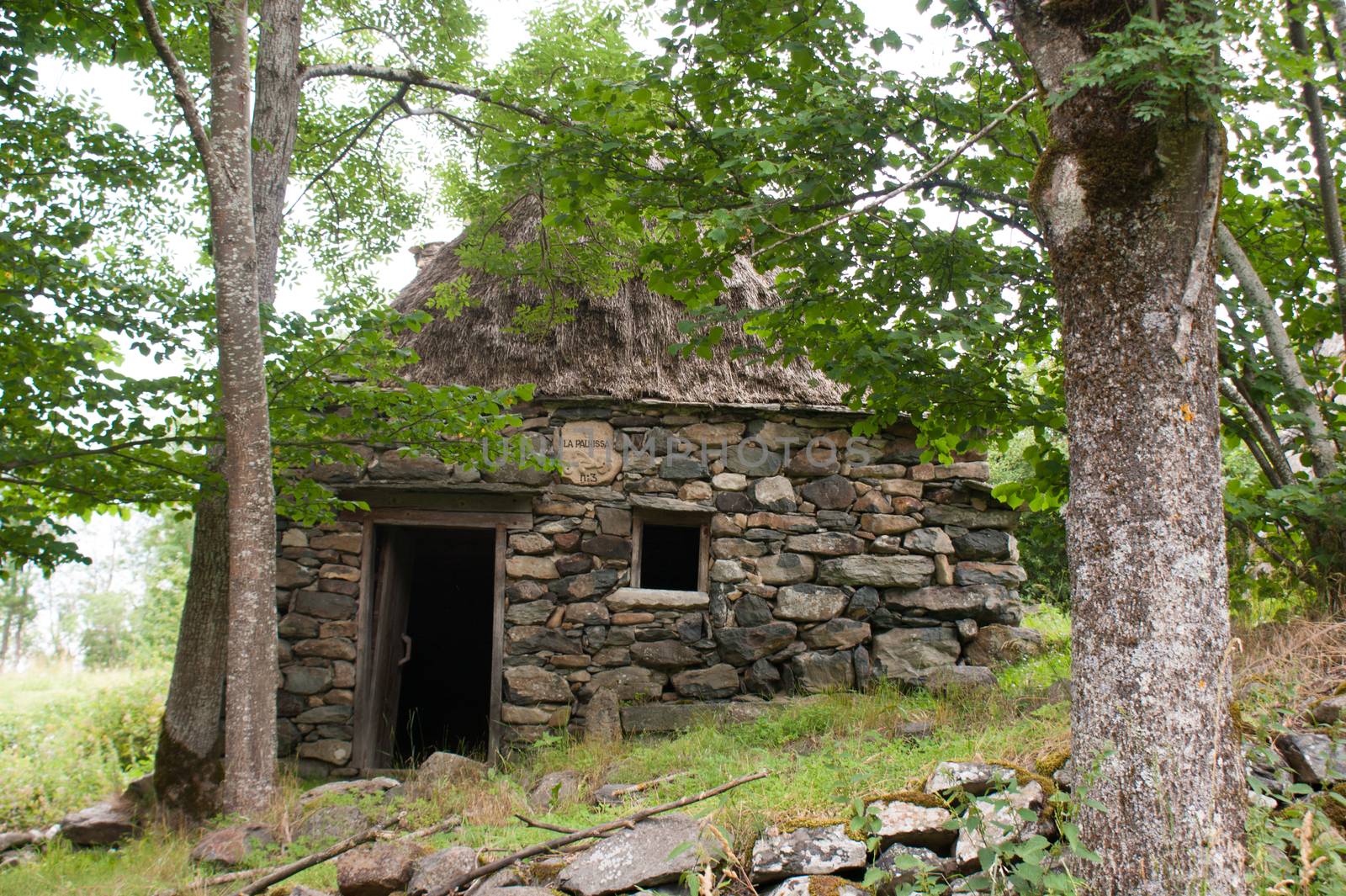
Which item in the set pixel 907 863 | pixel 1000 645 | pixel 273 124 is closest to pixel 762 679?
pixel 1000 645

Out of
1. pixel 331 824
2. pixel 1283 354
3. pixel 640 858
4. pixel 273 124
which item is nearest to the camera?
pixel 640 858

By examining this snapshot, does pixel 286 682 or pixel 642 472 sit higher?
pixel 642 472

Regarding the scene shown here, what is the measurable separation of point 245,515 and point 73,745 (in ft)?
13.8

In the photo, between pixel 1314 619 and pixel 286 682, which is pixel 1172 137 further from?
pixel 286 682

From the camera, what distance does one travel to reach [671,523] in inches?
243

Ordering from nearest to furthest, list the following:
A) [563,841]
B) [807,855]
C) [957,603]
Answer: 1. [807,855]
2. [563,841]
3. [957,603]

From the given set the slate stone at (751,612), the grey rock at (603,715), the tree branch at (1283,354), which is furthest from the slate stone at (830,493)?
the tree branch at (1283,354)

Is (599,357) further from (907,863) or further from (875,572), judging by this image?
(907,863)

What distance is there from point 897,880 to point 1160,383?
1592 mm

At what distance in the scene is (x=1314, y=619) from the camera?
12.7 feet

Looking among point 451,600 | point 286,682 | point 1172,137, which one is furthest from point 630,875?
point 451,600

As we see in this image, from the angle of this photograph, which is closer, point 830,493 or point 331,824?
point 331,824

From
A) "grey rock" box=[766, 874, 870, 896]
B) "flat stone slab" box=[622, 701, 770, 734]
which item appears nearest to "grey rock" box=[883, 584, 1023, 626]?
"flat stone slab" box=[622, 701, 770, 734]

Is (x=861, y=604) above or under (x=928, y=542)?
under
